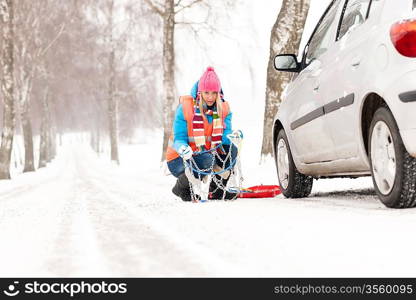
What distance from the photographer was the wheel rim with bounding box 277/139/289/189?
6.18 metres

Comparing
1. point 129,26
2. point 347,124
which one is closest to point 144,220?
point 347,124

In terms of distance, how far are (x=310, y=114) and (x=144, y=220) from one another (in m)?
2.02

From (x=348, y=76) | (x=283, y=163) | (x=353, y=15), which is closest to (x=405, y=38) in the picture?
(x=348, y=76)

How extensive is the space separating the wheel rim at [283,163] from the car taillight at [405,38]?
2.59 m

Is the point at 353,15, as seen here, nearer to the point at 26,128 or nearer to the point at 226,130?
the point at 226,130

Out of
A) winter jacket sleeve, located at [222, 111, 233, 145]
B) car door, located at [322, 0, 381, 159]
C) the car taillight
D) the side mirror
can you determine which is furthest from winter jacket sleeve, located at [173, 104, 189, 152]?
the car taillight

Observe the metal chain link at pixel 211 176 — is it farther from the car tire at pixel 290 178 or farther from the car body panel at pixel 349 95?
the car body panel at pixel 349 95

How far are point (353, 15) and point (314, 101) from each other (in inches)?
34.1

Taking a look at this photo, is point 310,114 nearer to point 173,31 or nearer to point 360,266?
point 360,266

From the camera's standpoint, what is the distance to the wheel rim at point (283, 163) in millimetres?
6179

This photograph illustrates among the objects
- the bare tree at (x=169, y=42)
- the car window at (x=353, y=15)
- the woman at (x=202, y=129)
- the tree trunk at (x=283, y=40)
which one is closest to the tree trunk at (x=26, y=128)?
the bare tree at (x=169, y=42)

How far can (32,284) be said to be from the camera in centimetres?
210

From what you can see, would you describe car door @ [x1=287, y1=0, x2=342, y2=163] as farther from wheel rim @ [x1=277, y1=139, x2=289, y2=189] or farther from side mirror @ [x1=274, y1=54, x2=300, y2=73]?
wheel rim @ [x1=277, y1=139, x2=289, y2=189]

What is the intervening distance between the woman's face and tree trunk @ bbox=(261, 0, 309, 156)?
5006mm
